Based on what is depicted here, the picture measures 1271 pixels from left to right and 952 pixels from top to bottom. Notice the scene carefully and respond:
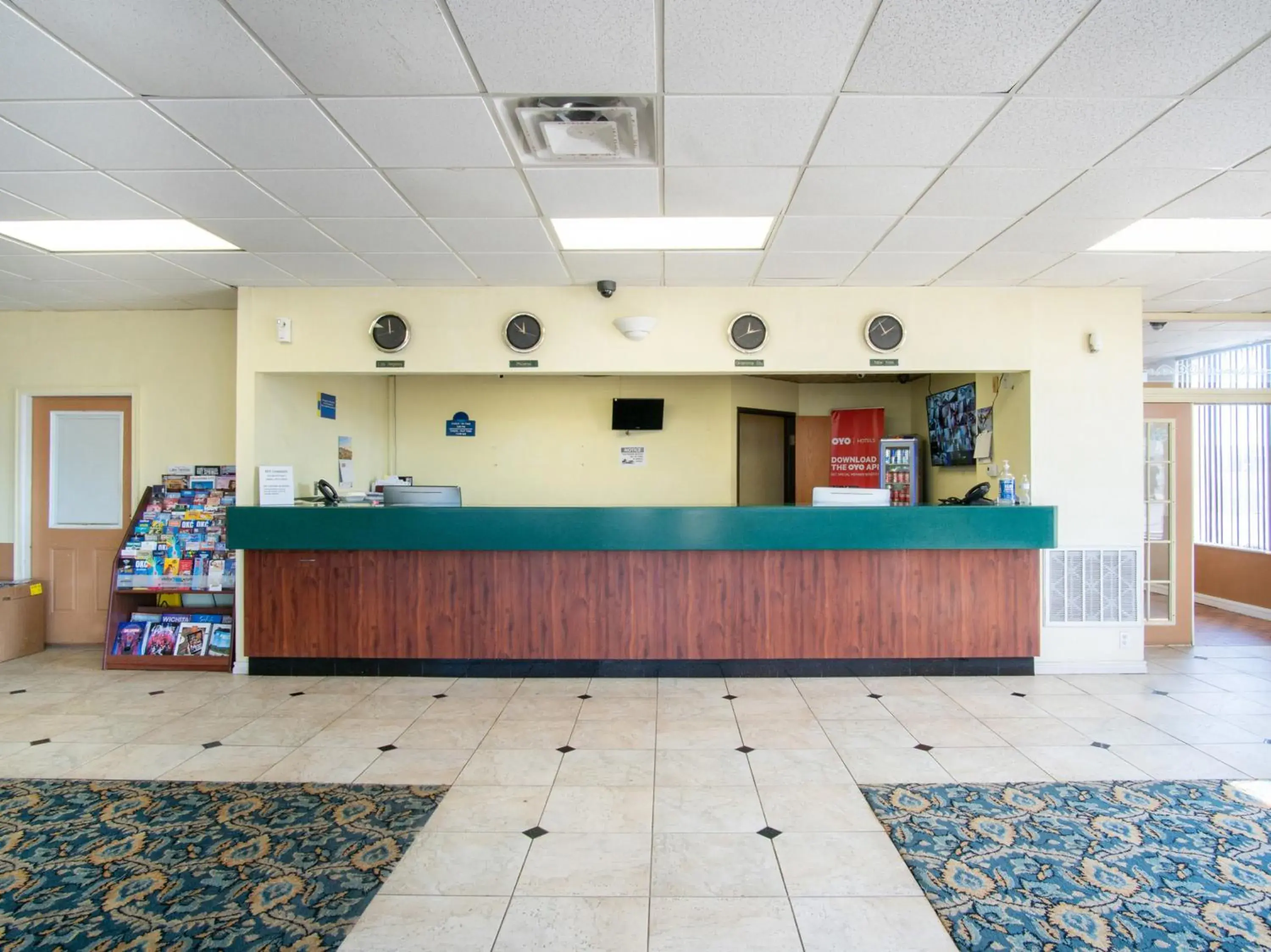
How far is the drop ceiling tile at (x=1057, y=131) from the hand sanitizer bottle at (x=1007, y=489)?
262 centimetres

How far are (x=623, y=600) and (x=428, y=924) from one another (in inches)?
115

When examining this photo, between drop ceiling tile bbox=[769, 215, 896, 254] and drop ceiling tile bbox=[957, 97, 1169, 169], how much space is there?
2.44 ft

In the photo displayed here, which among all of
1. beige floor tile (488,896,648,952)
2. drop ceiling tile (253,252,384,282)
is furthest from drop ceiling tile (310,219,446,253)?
beige floor tile (488,896,648,952)

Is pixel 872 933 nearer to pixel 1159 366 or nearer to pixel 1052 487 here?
pixel 1052 487

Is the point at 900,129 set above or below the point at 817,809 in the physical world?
above

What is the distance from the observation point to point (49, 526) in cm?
591

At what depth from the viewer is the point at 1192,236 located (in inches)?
159

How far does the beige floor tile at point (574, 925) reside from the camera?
2070 mm

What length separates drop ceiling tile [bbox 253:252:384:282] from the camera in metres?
4.36

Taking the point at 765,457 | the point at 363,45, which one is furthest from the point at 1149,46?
the point at 765,457

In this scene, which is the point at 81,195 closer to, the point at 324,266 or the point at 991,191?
the point at 324,266

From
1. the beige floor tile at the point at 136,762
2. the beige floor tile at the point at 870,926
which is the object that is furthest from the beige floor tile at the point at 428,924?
the beige floor tile at the point at 136,762

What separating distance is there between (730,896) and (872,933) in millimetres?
480

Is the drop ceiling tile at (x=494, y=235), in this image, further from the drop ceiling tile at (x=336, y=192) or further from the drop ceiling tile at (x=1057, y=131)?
the drop ceiling tile at (x=1057, y=131)
